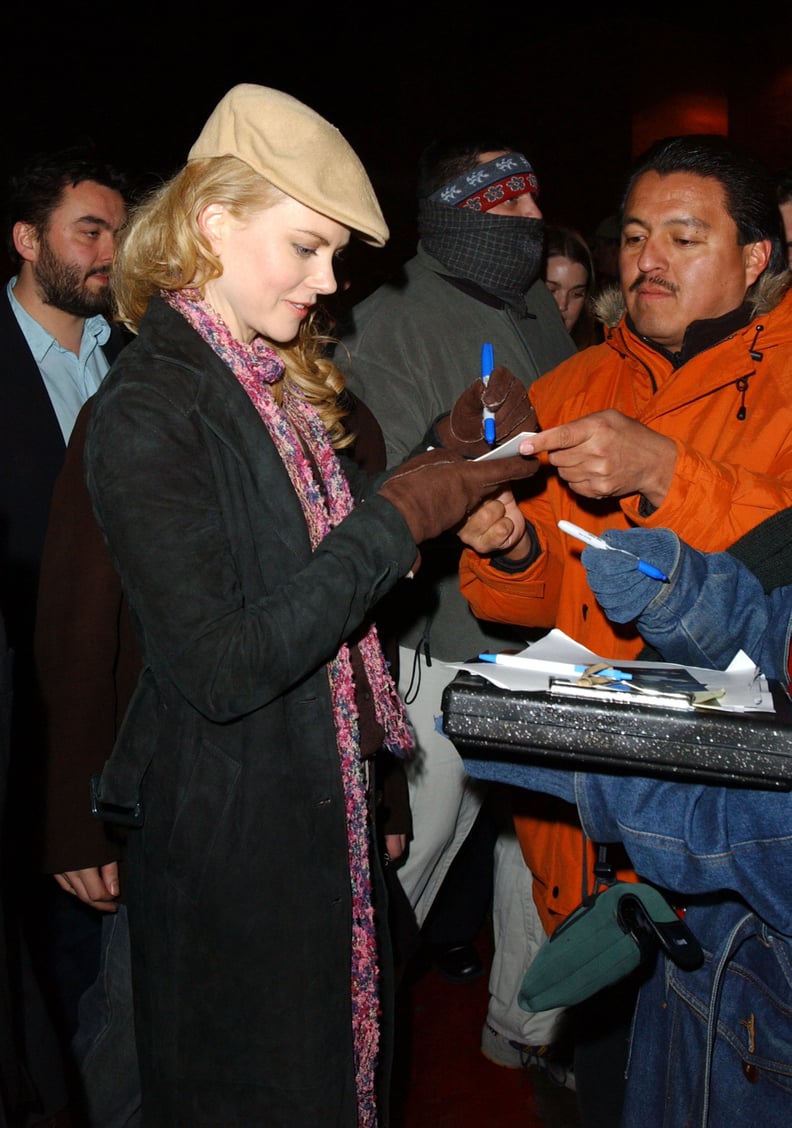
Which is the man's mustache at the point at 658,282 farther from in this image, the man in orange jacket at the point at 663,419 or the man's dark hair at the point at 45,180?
the man's dark hair at the point at 45,180

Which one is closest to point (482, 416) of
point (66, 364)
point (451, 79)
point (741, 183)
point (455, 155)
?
point (741, 183)

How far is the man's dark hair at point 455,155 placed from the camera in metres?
2.52

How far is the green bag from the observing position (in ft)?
4.04

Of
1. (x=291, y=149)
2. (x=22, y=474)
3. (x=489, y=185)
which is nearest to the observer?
(x=291, y=149)

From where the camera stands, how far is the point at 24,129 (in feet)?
14.1

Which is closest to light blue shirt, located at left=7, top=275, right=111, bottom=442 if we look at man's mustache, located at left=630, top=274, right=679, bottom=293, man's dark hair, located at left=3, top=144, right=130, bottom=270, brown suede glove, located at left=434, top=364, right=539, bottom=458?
man's dark hair, located at left=3, top=144, right=130, bottom=270

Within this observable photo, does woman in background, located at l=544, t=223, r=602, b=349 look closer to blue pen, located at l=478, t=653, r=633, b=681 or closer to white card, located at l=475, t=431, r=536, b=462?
white card, located at l=475, t=431, r=536, b=462

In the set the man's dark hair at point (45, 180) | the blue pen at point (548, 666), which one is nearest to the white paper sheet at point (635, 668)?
the blue pen at point (548, 666)

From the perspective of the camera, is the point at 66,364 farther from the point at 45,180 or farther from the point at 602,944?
the point at 602,944

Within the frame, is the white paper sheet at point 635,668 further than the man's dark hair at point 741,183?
No

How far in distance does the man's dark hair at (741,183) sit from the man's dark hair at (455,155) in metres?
0.75

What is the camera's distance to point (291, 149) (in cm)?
140

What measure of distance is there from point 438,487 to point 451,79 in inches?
204

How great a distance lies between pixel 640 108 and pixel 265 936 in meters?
5.27
